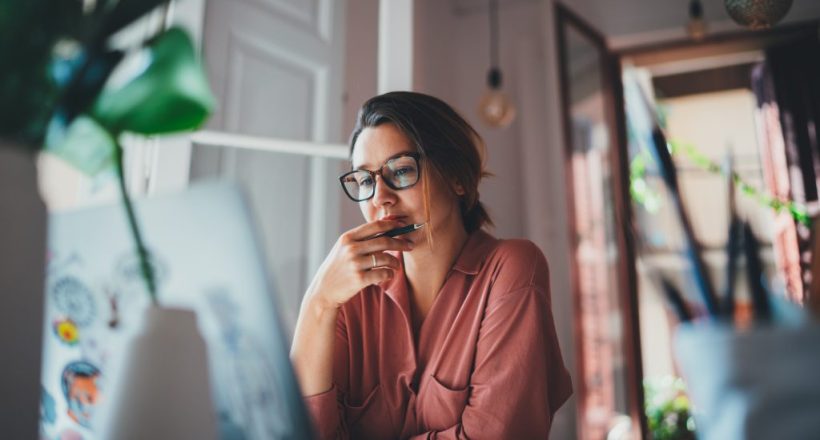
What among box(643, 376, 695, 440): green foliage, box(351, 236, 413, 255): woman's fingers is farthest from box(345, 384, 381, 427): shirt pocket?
box(643, 376, 695, 440): green foliage

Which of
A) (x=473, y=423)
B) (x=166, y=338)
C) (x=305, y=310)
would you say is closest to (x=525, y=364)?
(x=473, y=423)

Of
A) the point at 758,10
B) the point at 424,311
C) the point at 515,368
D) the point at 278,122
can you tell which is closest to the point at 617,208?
the point at 758,10

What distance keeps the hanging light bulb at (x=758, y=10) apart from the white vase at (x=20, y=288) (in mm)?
1616

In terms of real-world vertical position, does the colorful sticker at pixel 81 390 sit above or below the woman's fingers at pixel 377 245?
below

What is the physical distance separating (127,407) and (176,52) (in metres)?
0.23

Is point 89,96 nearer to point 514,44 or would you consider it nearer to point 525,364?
point 525,364

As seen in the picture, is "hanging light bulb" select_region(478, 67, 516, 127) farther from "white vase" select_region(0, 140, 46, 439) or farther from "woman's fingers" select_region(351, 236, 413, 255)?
"white vase" select_region(0, 140, 46, 439)

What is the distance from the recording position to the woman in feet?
2.44

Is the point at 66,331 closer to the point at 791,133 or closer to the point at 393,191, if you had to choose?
the point at 393,191

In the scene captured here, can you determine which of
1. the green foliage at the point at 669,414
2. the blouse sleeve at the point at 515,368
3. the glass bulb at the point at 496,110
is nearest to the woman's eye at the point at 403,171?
the blouse sleeve at the point at 515,368

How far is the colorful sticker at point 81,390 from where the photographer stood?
38 cm

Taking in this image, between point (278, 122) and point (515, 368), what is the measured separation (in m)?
1.01

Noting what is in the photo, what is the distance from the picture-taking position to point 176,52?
34cm

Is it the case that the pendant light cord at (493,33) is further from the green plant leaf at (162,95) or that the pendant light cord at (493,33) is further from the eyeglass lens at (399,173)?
the green plant leaf at (162,95)
